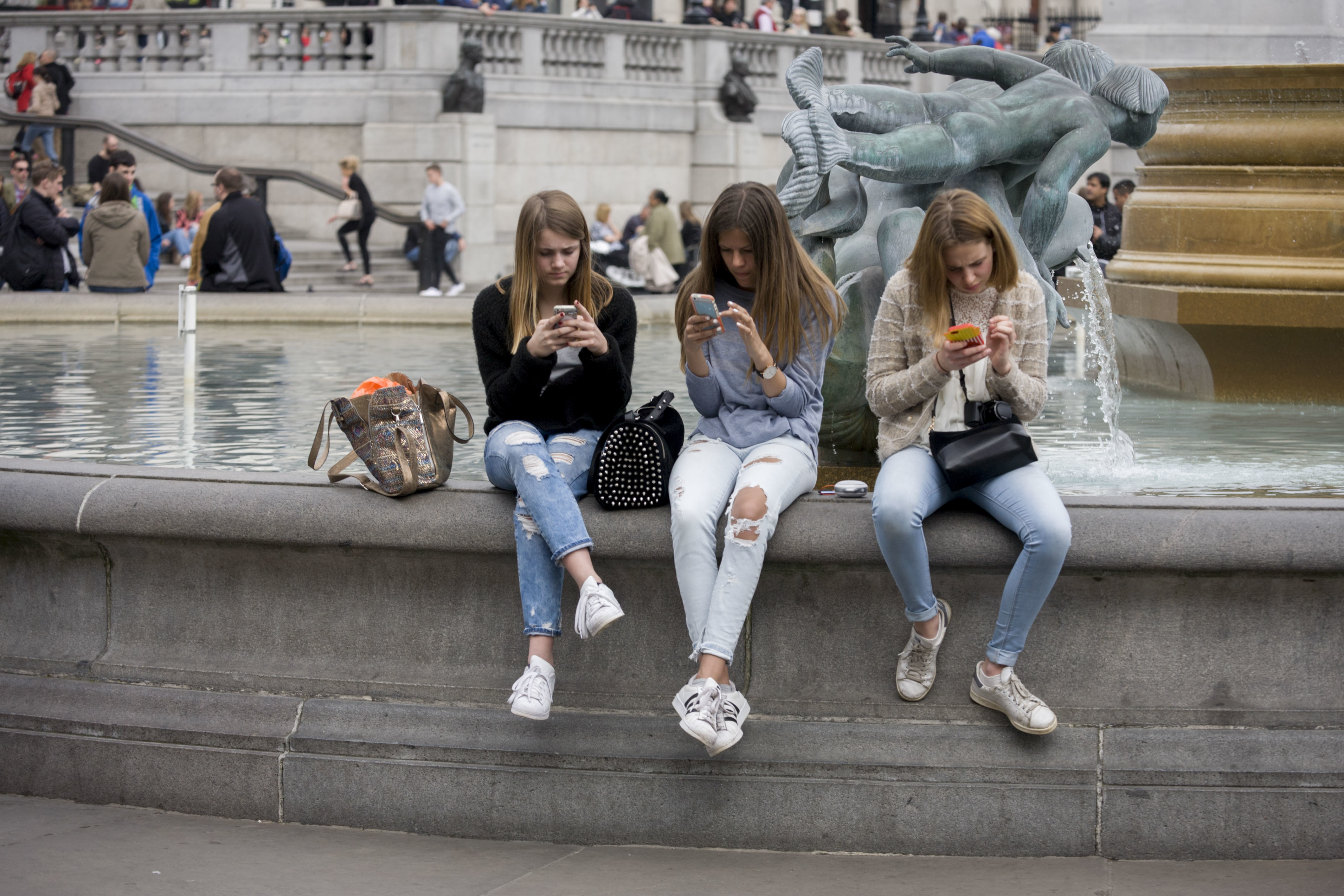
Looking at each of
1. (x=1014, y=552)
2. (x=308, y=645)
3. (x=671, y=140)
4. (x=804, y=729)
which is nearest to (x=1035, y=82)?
(x=1014, y=552)

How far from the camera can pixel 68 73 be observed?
82.7ft

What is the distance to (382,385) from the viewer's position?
14.8ft

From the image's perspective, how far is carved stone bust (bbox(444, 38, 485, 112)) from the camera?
25219mm

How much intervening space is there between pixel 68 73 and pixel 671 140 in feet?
31.2

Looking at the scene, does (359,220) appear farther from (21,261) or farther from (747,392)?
(747,392)

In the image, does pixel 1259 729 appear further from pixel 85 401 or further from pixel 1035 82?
pixel 85 401

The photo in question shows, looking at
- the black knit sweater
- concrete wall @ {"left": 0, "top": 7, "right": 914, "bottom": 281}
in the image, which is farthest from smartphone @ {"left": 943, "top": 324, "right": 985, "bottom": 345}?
concrete wall @ {"left": 0, "top": 7, "right": 914, "bottom": 281}

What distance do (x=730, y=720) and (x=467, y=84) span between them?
2224 cm

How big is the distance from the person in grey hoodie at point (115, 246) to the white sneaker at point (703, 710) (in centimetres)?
1149

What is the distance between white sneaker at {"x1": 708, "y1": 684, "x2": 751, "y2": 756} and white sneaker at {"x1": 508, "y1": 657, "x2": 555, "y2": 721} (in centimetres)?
42

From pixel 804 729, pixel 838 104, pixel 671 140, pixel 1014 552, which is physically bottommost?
pixel 804 729

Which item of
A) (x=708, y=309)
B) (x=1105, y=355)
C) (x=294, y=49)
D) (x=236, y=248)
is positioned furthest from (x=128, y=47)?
(x=708, y=309)

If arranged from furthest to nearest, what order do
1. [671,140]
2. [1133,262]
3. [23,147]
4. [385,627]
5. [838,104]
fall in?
[671,140] < [23,147] < [1133,262] < [838,104] < [385,627]

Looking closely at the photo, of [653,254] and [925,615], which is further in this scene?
[653,254]
